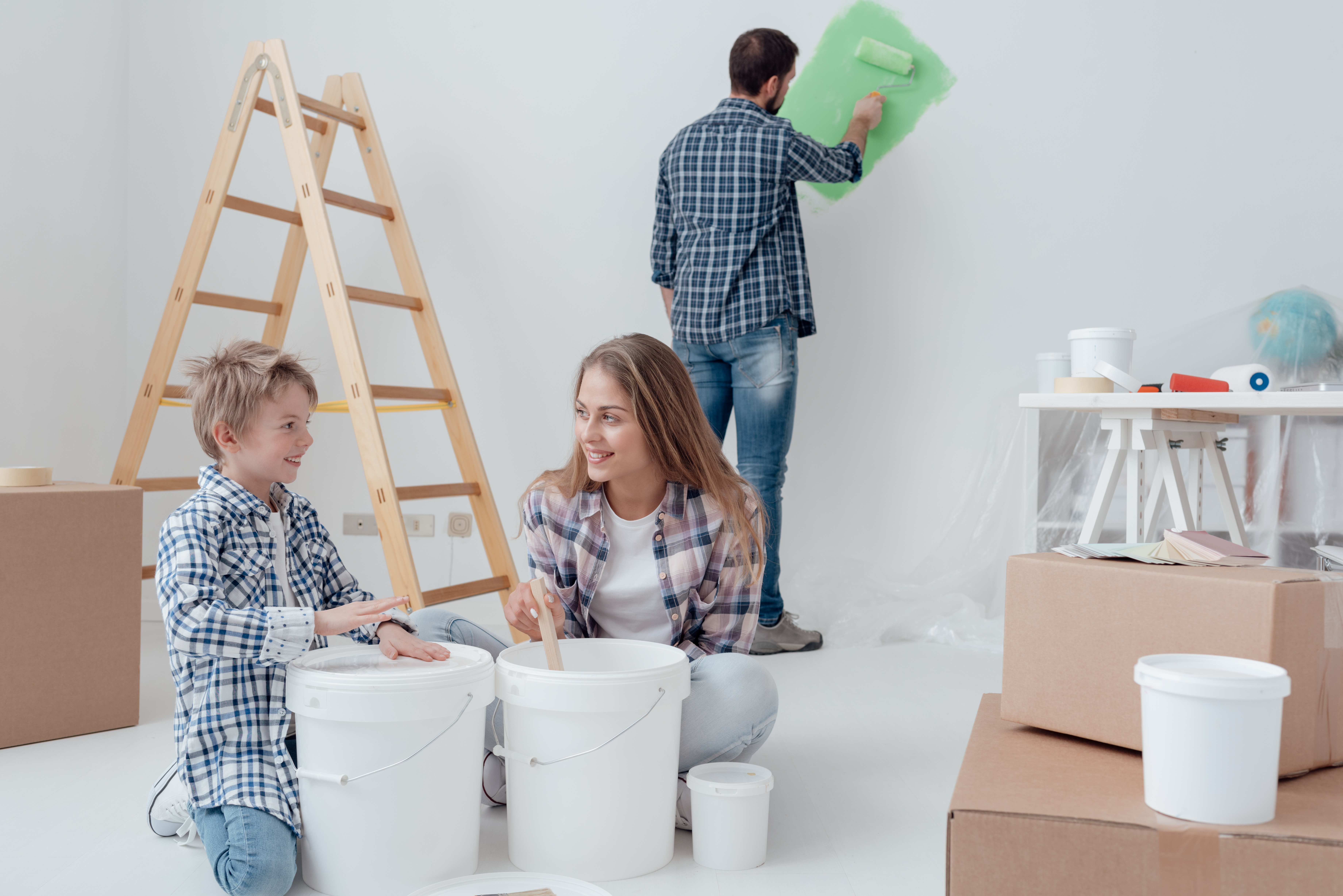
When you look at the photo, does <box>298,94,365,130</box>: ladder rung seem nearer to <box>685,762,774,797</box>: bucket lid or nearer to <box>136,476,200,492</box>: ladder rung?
<box>136,476,200,492</box>: ladder rung

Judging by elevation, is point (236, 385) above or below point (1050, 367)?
below

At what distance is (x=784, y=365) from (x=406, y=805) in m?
1.50

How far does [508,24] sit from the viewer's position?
278 centimetres

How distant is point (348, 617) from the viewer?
1.16 metres

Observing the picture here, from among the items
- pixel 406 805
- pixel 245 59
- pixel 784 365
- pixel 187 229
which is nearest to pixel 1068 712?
pixel 406 805

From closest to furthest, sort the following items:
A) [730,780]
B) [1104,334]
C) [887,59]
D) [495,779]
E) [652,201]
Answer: [730,780], [495,779], [1104,334], [887,59], [652,201]

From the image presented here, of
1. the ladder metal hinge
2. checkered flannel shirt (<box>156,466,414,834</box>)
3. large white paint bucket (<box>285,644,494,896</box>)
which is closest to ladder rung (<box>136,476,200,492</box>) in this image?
the ladder metal hinge

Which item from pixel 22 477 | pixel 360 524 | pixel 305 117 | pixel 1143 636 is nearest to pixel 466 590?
pixel 360 524

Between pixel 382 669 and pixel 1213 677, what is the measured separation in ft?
2.79

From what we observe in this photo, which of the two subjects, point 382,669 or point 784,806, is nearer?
point 382,669

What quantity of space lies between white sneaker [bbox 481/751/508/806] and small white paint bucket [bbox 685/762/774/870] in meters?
0.33

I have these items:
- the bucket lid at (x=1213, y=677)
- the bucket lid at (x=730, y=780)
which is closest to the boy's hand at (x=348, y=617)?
the bucket lid at (x=730, y=780)

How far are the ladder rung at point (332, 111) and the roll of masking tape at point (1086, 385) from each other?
1.81 meters

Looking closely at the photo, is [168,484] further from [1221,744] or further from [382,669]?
[1221,744]
